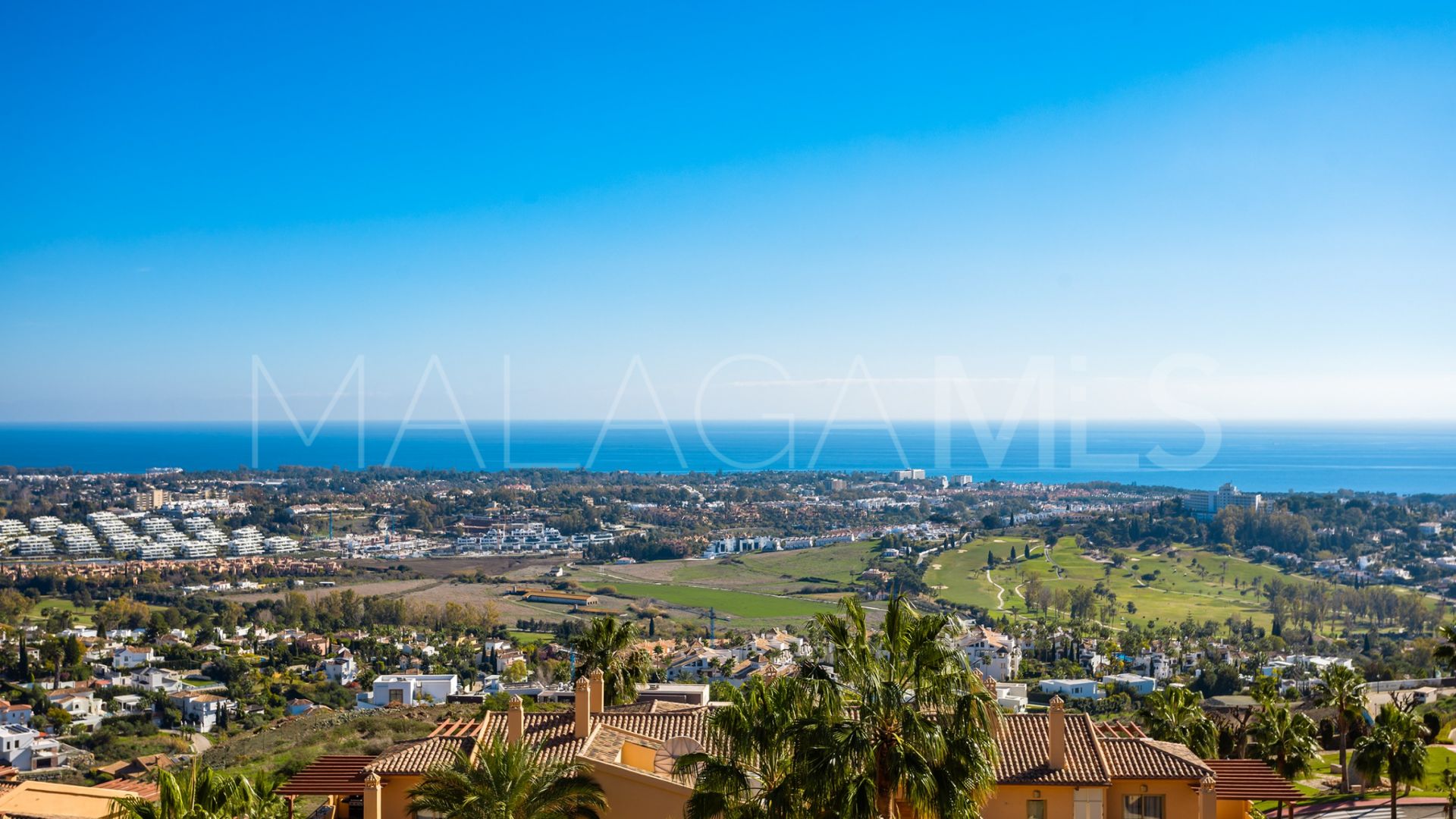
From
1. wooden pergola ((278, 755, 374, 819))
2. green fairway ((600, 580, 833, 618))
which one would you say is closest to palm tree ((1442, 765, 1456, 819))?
wooden pergola ((278, 755, 374, 819))

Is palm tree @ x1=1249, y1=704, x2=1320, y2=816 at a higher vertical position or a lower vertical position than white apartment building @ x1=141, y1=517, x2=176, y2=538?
higher

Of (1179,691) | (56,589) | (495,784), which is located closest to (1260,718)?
(1179,691)

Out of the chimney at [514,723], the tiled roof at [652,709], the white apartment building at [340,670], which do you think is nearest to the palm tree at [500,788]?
the chimney at [514,723]

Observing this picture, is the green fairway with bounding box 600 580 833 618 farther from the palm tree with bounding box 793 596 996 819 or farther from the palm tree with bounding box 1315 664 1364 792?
the palm tree with bounding box 793 596 996 819

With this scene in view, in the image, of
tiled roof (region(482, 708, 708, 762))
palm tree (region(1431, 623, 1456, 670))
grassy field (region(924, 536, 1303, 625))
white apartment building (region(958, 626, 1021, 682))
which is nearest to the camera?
tiled roof (region(482, 708, 708, 762))

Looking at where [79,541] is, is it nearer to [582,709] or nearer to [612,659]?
[612,659]

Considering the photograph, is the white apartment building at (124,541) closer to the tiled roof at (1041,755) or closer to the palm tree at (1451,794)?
the tiled roof at (1041,755)
